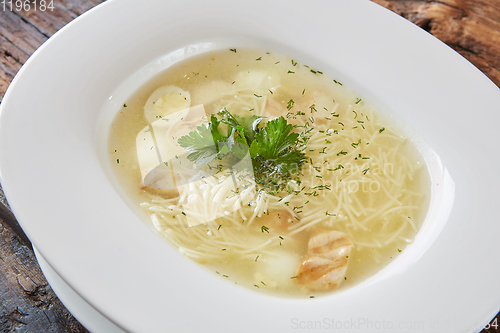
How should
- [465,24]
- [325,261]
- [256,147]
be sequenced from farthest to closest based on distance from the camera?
[465,24] → [256,147] → [325,261]

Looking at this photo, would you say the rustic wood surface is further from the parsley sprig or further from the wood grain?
the parsley sprig

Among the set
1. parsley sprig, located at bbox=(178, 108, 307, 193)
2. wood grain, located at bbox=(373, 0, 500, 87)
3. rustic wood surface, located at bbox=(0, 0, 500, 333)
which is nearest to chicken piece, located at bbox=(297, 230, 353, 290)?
parsley sprig, located at bbox=(178, 108, 307, 193)

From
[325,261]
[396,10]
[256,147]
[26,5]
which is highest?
[396,10]

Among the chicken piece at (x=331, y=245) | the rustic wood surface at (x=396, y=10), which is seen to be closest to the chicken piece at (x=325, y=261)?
the chicken piece at (x=331, y=245)

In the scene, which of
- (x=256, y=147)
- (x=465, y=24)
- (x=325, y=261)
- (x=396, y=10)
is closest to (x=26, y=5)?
(x=256, y=147)

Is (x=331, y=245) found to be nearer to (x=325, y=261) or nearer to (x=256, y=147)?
(x=325, y=261)
